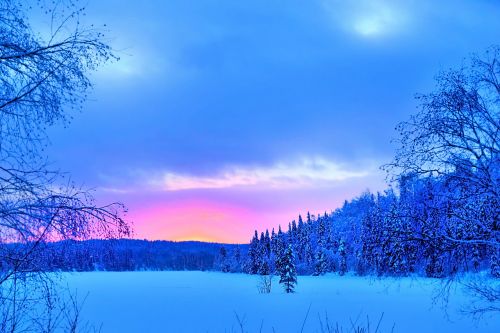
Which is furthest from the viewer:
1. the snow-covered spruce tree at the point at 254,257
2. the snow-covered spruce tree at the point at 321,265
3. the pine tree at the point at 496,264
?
the snow-covered spruce tree at the point at 254,257

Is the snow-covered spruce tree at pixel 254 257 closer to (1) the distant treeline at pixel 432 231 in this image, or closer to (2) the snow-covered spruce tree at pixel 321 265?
(2) the snow-covered spruce tree at pixel 321 265

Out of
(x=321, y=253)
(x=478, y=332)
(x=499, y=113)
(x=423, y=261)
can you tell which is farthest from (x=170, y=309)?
(x=321, y=253)

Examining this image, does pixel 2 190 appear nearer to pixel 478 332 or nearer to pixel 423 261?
pixel 423 261

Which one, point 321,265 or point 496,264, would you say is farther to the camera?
point 321,265

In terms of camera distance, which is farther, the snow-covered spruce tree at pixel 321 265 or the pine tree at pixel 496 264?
the snow-covered spruce tree at pixel 321 265

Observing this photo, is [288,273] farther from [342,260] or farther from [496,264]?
[342,260]

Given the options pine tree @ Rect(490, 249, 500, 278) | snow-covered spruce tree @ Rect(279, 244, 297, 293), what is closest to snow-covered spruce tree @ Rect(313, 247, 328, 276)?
snow-covered spruce tree @ Rect(279, 244, 297, 293)

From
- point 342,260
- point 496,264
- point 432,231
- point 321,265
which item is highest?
point 432,231

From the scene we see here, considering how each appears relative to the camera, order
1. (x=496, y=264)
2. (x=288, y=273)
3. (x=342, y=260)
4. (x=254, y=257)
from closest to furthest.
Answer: (x=496, y=264)
(x=288, y=273)
(x=342, y=260)
(x=254, y=257)

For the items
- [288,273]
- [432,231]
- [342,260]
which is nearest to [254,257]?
[342,260]

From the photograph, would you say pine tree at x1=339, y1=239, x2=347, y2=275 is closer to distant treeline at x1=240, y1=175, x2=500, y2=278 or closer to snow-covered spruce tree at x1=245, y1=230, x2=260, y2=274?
snow-covered spruce tree at x1=245, y1=230, x2=260, y2=274

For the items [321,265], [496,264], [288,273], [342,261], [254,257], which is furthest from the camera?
[254,257]

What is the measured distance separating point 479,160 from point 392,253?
103 inches

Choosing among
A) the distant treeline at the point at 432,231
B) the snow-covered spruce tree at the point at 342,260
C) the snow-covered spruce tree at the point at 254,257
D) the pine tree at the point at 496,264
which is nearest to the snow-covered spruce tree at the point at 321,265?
the snow-covered spruce tree at the point at 342,260
